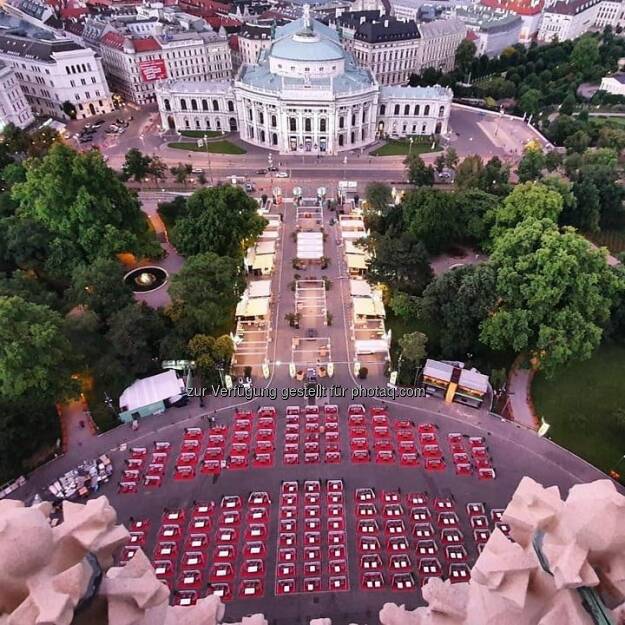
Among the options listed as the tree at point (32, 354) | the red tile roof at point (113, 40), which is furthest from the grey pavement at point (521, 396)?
the red tile roof at point (113, 40)

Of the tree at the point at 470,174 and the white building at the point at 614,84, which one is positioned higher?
the tree at the point at 470,174

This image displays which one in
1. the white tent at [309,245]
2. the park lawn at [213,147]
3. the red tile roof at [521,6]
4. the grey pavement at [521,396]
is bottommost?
the park lawn at [213,147]

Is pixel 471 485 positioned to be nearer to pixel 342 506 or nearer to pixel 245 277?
pixel 342 506

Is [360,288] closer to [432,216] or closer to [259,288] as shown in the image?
[259,288]

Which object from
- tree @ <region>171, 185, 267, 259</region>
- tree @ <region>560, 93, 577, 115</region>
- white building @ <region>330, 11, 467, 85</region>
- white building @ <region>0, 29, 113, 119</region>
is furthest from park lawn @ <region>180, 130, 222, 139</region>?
tree @ <region>560, 93, 577, 115</region>

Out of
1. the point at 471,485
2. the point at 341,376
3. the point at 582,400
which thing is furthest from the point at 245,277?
the point at 582,400

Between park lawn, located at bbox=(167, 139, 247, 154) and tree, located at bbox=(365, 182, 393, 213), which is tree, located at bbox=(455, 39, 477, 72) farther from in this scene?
tree, located at bbox=(365, 182, 393, 213)

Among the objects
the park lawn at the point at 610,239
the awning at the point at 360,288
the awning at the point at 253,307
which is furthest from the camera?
the park lawn at the point at 610,239

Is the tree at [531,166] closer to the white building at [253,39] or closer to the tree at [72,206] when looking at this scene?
the tree at [72,206]
